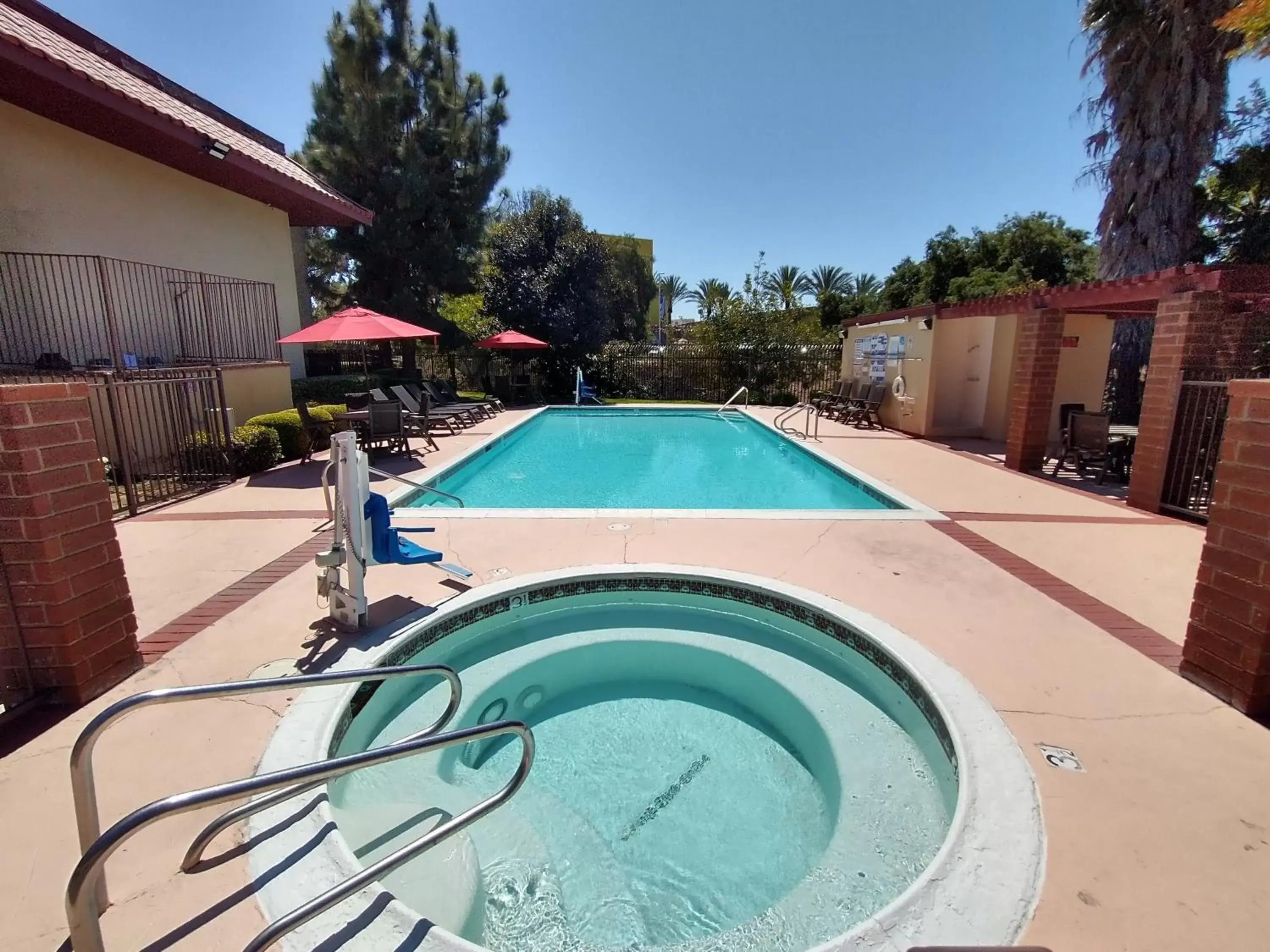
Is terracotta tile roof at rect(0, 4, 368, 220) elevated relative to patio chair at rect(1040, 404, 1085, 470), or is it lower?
elevated

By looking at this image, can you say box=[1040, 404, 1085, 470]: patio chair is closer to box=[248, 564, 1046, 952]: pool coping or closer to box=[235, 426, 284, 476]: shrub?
box=[248, 564, 1046, 952]: pool coping

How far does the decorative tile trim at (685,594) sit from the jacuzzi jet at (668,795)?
1195mm

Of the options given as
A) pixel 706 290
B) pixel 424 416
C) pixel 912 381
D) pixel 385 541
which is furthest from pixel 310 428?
pixel 706 290

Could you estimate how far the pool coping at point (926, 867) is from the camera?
1771 millimetres

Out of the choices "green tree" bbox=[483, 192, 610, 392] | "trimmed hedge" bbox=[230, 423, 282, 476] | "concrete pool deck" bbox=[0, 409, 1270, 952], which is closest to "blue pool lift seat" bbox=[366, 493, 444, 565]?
"concrete pool deck" bbox=[0, 409, 1270, 952]

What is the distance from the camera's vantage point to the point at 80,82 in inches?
270

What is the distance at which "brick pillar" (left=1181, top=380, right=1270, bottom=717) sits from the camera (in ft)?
8.81

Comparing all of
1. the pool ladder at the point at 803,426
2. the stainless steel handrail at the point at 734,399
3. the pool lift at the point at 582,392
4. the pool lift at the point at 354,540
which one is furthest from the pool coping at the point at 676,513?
the pool lift at the point at 582,392

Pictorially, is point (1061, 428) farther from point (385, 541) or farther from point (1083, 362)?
point (385, 541)

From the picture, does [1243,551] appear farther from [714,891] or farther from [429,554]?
[429,554]

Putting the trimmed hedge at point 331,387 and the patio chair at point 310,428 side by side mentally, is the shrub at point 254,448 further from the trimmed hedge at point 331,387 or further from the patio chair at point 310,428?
the trimmed hedge at point 331,387

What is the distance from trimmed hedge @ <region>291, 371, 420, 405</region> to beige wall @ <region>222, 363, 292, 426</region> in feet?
1.35

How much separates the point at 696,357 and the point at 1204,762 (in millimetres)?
18879

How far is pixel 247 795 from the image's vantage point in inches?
52.8
